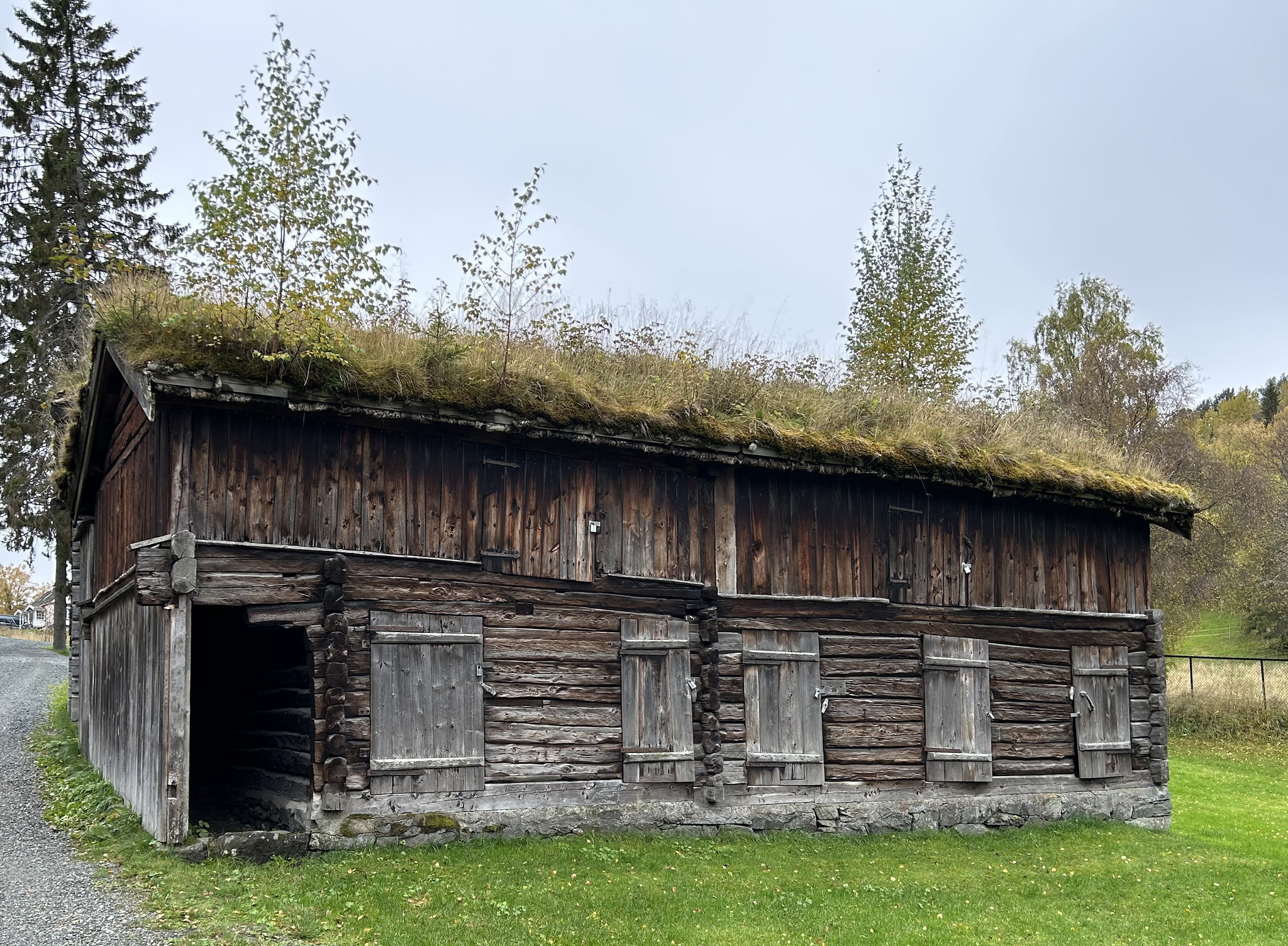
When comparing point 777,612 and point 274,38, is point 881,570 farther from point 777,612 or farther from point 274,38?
point 274,38

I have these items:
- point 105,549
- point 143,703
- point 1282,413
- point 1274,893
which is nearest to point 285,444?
point 143,703

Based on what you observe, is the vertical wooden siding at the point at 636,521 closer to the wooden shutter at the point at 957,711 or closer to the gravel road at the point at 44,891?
the wooden shutter at the point at 957,711

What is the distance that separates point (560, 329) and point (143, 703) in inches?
249

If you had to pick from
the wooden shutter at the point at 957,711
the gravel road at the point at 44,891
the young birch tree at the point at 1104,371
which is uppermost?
the young birch tree at the point at 1104,371

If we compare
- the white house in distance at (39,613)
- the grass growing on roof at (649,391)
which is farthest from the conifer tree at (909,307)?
the white house in distance at (39,613)

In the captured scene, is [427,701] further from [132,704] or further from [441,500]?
[132,704]

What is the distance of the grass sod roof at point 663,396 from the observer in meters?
10.7

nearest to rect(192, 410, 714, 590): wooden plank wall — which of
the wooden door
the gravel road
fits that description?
the wooden door

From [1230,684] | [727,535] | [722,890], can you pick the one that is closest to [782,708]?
[727,535]

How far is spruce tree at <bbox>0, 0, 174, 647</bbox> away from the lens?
2752 cm

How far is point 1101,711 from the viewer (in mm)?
16234

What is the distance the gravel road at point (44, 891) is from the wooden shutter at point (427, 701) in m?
2.80

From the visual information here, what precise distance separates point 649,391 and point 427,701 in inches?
171

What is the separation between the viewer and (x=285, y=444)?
11039mm
